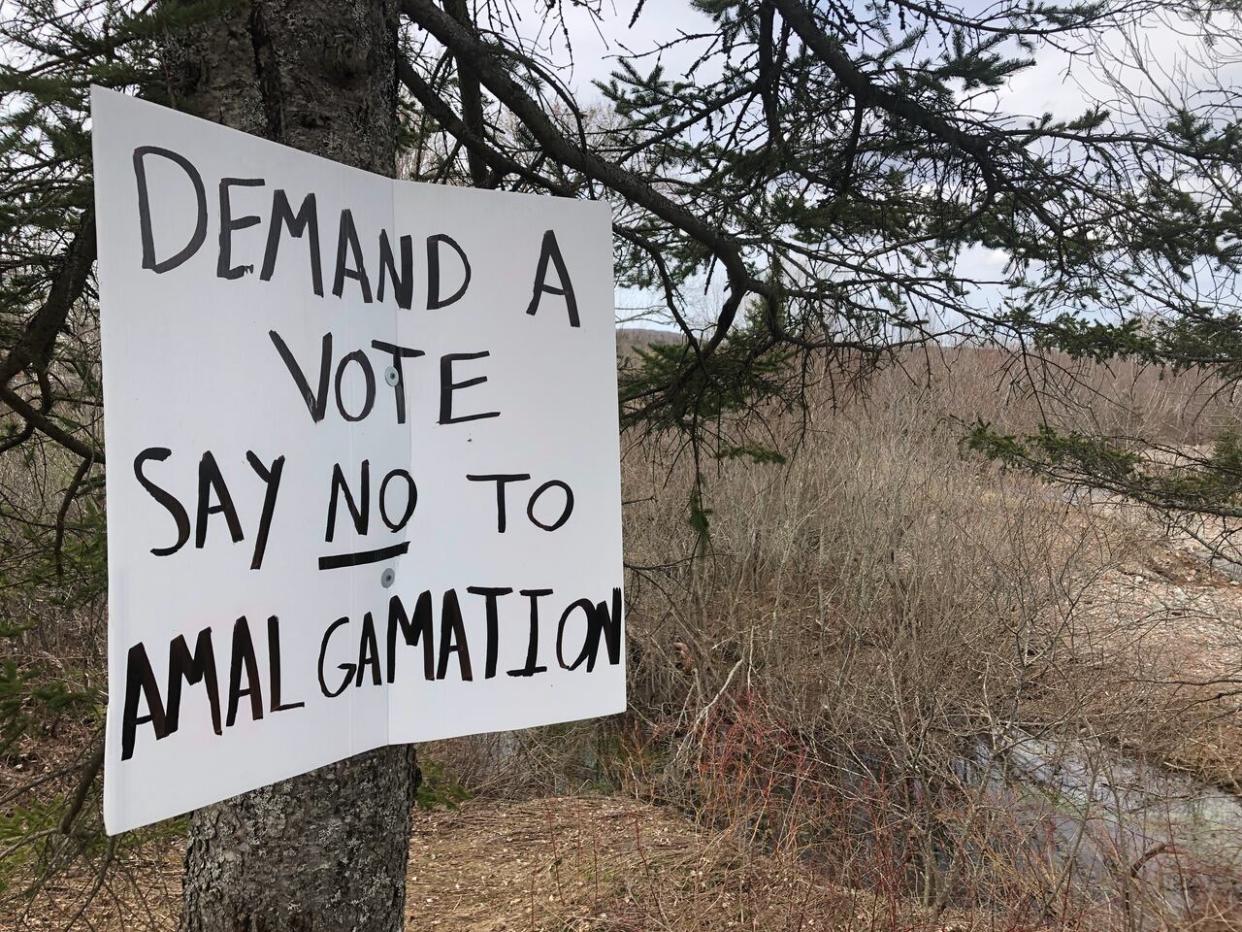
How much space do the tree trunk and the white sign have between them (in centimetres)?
14

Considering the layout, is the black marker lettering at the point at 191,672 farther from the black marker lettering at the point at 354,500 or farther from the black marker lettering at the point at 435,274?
the black marker lettering at the point at 435,274

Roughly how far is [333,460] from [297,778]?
43 cm

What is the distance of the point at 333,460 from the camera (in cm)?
96

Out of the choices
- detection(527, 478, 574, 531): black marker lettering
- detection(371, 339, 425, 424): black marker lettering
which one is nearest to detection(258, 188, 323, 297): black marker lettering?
detection(371, 339, 425, 424): black marker lettering

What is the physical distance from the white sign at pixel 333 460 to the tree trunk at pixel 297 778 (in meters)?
0.14

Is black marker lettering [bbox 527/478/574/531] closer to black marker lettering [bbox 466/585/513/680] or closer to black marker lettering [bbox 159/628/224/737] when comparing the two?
black marker lettering [bbox 466/585/513/680]

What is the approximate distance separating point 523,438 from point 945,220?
238 cm

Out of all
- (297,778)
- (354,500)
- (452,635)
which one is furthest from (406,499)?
(297,778)

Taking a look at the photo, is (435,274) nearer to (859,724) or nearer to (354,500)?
(354,500)

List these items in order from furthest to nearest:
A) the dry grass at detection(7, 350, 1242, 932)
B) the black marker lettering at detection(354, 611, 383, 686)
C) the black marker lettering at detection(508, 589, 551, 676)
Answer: the dry grass at detection(7, 350, 1242, 932), the black marker lettering at detection(508, 589, 551, 676), the black marker lettering at detection(354, 611, 383, 686)

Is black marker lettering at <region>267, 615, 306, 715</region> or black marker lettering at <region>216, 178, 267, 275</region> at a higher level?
black marker lettering at <region>216, 178, 267, 275</region>

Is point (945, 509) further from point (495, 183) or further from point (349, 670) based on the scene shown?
point (349, 670)

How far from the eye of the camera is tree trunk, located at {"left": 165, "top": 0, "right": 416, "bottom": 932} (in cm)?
106

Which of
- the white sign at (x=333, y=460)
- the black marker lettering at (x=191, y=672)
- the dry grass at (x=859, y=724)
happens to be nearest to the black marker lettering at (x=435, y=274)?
the white sign at (x=333, y=460)
